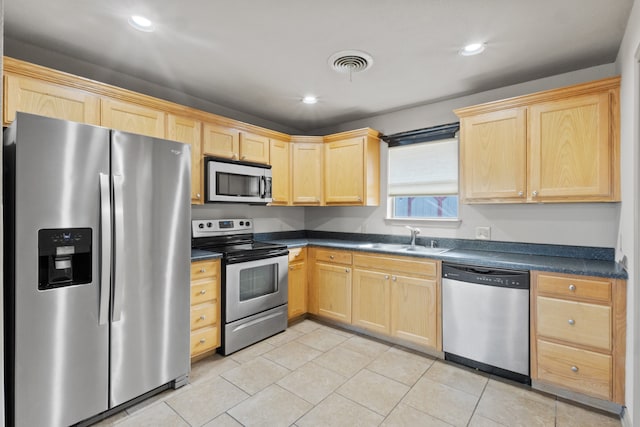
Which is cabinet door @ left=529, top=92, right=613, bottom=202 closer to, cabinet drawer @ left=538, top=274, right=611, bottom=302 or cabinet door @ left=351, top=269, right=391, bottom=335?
cabinet drawer @ left=538, top=274, right=611, bottom=302

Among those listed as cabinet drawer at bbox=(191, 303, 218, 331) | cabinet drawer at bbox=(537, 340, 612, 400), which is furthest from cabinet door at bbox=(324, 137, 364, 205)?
cabinet drawer at bbox=(537, 340, 612, 400)

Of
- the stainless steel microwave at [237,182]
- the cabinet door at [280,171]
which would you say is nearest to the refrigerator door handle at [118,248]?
the stainless steel microwave at [237,182]

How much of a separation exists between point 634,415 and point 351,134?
3.16 metres

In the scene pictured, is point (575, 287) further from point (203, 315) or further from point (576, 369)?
point (203, 315)

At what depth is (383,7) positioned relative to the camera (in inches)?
78.7

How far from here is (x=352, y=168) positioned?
12.7ft

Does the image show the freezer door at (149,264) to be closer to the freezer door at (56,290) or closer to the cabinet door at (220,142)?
the freezer door at (56,290)

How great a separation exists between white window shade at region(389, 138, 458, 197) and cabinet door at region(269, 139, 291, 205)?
1228mm

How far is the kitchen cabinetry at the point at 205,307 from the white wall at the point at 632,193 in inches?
113

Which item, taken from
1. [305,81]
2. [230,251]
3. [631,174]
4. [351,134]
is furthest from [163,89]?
[631,174]

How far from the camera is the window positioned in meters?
3.50

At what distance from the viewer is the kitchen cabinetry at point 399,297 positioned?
2.97 meters

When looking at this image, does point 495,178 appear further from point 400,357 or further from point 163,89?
point 163,89

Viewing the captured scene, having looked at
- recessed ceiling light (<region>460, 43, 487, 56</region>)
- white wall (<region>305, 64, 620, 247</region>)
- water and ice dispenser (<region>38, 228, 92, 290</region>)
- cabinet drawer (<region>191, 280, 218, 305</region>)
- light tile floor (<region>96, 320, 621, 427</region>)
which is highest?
recessed ceiling light (<region>460, 43, 487, 56</region>)
